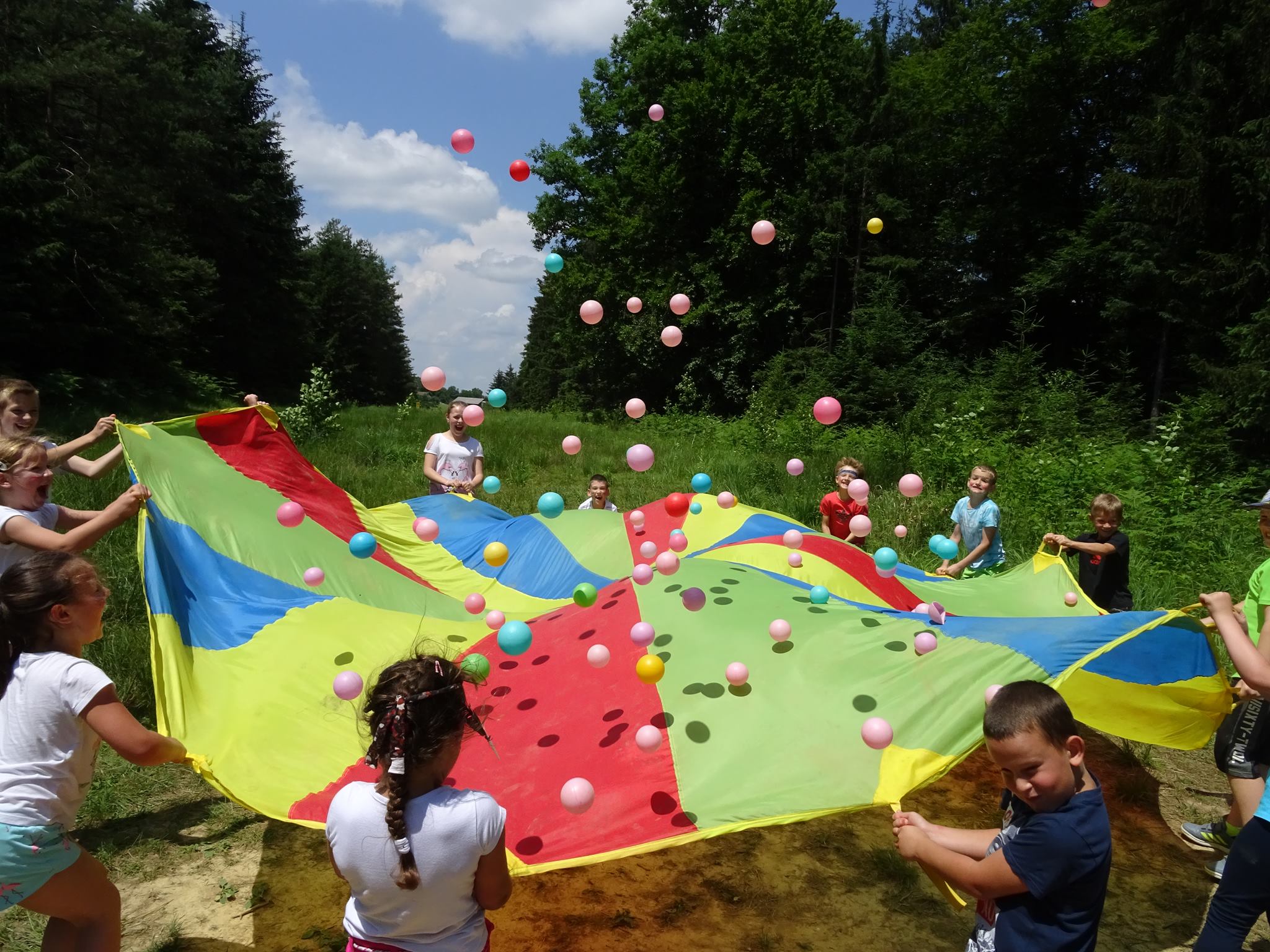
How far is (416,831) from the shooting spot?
1422 mm

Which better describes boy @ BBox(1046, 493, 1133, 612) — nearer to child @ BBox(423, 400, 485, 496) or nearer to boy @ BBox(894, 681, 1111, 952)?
boy @ BBox(894, 681, 1111, 952)

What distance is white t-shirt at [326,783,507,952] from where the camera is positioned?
1.42 meters

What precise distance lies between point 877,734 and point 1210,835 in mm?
2189

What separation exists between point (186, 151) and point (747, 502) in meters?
18.1

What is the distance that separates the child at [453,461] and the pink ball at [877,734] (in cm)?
342

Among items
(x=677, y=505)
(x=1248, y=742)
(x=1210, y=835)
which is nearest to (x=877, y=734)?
(x=1248, y=742)

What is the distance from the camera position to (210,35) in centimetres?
2403

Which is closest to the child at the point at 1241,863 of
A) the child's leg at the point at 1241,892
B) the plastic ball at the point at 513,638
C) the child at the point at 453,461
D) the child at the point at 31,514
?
the child's leg at the point at 1241,892

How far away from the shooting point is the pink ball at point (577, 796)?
202cm

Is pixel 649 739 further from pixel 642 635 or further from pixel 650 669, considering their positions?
pixel 642 635

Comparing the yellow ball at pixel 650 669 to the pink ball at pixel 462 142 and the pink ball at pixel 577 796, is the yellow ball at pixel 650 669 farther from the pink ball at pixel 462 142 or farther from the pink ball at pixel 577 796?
the pink ball at pixel 462 142

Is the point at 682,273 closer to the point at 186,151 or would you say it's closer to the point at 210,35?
the point at 186,151

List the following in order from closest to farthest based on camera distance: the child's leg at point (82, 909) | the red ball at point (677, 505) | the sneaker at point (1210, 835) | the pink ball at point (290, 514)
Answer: the child's leg at point (82, 909)
the sneaker at point (1210, 835)
the pink ball at point (290, 514)
the red ball at point (677, 505)

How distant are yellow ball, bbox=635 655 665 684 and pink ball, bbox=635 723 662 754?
6.2 inches
